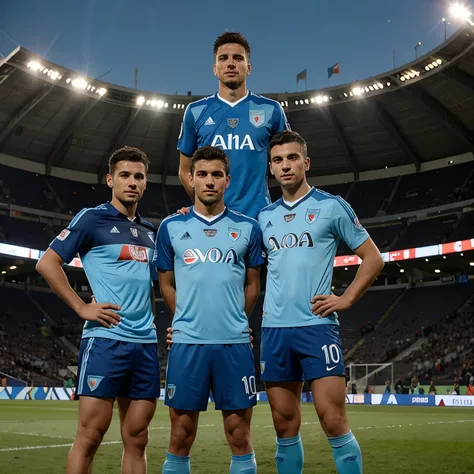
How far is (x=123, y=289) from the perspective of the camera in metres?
4.57

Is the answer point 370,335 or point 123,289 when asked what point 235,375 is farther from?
point 370,335

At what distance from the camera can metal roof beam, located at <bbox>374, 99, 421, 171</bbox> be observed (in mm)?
34266

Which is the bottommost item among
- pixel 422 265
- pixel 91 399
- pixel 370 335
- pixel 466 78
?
pixel 91 399

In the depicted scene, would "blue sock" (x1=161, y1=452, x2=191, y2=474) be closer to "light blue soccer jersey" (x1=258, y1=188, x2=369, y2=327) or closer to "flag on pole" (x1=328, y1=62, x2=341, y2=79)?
"light blue soccer jersey" (x1=258, y1=188, x2=369, y2=327)

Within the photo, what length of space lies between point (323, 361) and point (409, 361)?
30.2m

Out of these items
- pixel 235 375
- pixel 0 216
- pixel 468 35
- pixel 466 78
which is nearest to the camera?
pixel 235 375

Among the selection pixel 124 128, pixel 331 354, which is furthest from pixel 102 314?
pixel 124 128

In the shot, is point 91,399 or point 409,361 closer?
point 91,399

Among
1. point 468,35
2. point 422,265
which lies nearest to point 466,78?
point 468,35

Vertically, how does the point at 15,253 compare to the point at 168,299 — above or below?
above

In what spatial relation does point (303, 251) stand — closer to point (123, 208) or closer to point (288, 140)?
point (288, 140)

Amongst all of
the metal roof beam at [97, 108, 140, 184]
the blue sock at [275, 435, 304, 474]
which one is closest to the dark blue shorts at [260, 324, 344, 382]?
the blue sock at [275, 435, 304, 474]

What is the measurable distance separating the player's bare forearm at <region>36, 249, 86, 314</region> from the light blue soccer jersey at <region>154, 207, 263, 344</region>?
64cm

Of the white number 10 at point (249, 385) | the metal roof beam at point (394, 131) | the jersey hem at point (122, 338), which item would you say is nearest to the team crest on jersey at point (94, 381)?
the jersey hem at point (122, 338)
